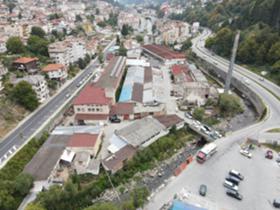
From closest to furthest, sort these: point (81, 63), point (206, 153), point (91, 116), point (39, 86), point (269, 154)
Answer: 1. point (206, 153)
2. point (269, 154)
3. point (91, 116)
4. point (39, 86)
5. point (81, 63)

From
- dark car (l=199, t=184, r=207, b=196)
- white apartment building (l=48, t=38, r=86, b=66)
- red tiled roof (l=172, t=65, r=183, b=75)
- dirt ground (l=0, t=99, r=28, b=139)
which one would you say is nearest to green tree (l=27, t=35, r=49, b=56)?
white apartment building (l=48, t=38, r=86, b=66)

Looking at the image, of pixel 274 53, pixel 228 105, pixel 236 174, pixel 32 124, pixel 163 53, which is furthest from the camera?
pixel 163 53

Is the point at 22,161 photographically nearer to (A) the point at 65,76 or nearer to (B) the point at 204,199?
(B) the point at 204,199

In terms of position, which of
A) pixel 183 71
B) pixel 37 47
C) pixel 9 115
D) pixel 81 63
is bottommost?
pixel 9 115

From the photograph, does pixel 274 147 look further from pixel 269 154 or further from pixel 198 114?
pixel 198 114

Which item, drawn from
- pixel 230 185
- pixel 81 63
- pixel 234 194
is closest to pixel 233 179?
pixel 230 185

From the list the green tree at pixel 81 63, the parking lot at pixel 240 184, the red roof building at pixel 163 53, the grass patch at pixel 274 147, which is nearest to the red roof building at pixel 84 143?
the parking lot at pixel 240 184

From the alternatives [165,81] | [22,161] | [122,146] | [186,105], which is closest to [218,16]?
[165,81]
